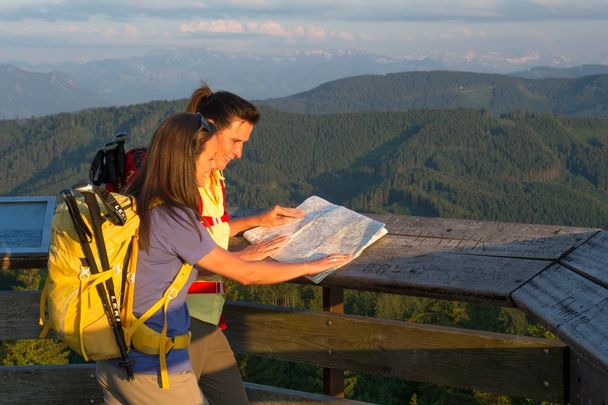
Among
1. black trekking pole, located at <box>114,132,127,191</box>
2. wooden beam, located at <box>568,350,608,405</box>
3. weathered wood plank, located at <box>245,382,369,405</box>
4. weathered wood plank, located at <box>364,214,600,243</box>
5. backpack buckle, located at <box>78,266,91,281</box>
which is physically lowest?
weathered wood plank, located at <box>245,382,369,405</box>

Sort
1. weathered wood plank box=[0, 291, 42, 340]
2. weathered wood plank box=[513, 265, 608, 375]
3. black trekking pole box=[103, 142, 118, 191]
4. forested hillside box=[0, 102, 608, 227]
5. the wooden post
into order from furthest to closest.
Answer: forested hillside box=[0, 102, 608, 227]
weathered wood plank box=[0, 291, 42, 340]
the wooden post
black trekking pole box=[103, 142, 118, 191]
weathered wood plank box=[513, 265, 608, 375]

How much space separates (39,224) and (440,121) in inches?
7058

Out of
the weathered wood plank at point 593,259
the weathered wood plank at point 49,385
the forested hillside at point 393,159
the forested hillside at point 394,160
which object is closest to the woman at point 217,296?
the weathered wood plank at point 49,385

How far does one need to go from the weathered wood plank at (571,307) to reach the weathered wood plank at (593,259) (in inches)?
1.0

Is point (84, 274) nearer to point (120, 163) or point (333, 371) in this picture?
point (120, 163)

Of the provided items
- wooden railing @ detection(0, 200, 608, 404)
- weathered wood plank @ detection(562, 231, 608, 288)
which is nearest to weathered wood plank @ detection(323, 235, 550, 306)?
wooden railing @ detection(0, 200, 608, 404)

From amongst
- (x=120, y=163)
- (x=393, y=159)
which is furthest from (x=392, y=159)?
(x=120, y=163)

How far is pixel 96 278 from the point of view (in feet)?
7.92

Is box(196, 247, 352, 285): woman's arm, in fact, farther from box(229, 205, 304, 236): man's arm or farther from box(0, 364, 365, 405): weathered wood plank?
box(0, 364, 365, 405): weathered wood plank

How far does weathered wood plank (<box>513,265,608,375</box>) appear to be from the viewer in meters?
1.83

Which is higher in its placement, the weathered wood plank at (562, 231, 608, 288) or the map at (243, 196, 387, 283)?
the weathered wood plank at (562, 231, 608, 288)

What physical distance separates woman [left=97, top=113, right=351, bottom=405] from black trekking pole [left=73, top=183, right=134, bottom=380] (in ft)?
0.22

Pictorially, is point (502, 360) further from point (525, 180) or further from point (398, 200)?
point (525, 180)

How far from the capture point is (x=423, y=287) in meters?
2.68
